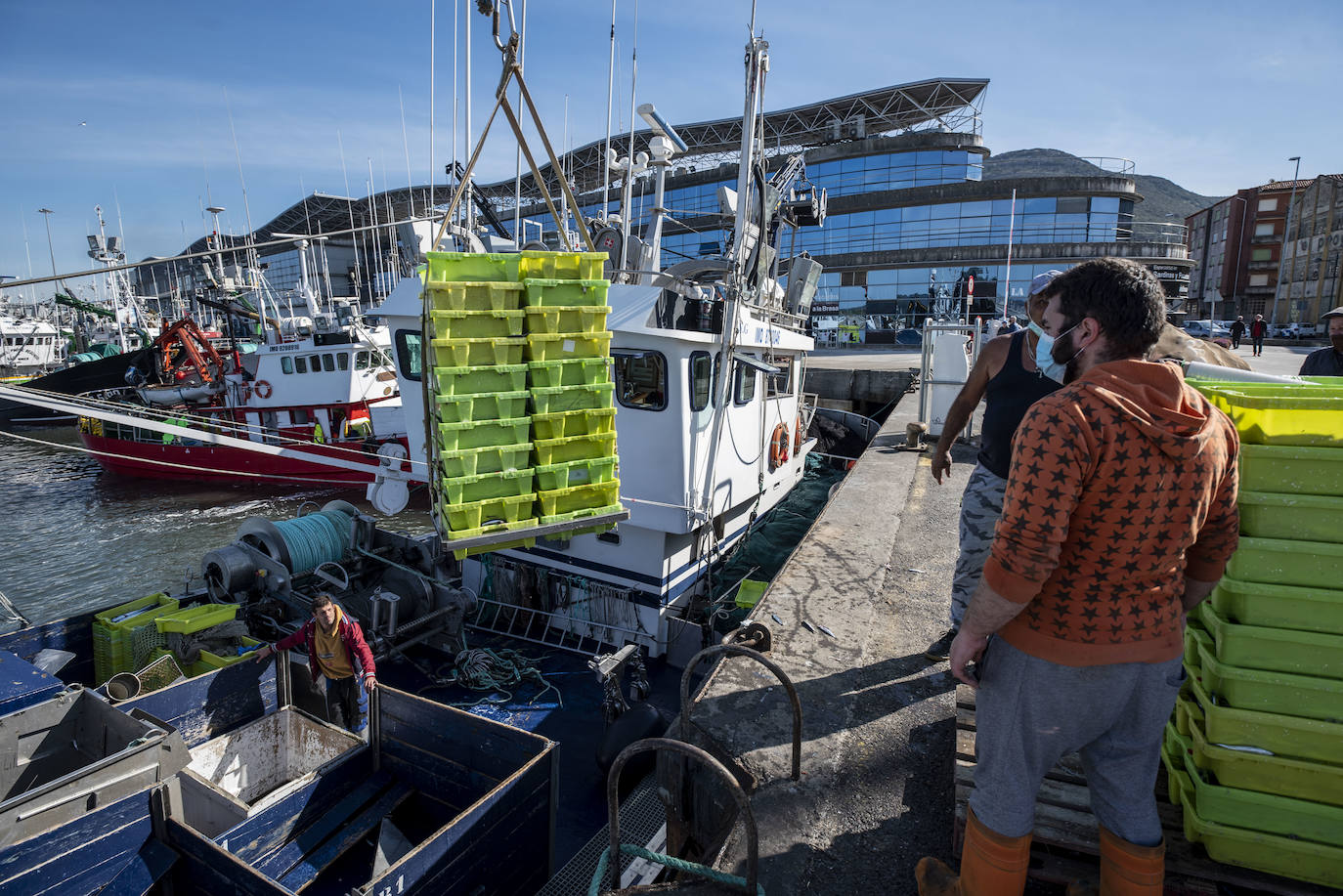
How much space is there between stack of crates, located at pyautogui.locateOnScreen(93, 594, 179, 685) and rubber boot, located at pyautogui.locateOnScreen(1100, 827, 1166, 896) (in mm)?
7506

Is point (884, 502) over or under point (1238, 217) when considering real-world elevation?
under

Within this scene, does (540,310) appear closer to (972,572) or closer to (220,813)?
(972,572)

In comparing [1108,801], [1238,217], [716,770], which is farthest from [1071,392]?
[1238,217]

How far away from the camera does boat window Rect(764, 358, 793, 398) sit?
879 centimetres

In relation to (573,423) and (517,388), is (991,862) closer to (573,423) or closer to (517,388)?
(573,423)

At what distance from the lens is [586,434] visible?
4.04 meters

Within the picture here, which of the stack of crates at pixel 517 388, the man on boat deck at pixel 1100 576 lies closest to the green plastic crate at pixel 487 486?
the stack of crates at pixel 517 388

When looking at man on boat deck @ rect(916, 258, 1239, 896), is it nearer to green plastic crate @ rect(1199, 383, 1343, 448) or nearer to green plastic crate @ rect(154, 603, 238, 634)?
green plastic crate @ rect(1199, 383, 1343, 448)

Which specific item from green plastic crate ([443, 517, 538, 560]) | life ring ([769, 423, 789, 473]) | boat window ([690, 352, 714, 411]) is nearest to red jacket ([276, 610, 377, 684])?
green plastic crate ([443, 517, 538, 560])

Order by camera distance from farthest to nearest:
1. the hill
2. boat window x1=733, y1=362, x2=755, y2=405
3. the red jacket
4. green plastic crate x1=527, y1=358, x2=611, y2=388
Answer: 1. the hill
2. boat window x1=733, y1=362, x2=755, y2=405
3. the red jacket
4. green plastic crate x1=527, y1=358, x2=611, y2=388

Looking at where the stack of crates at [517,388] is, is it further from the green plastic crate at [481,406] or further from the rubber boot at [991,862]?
the rubber boot at [991,862]

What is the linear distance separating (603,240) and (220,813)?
6.41 metres

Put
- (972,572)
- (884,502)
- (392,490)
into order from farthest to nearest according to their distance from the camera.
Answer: (392,490), (884,502), (972,572)

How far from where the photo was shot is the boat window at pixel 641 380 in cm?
629
